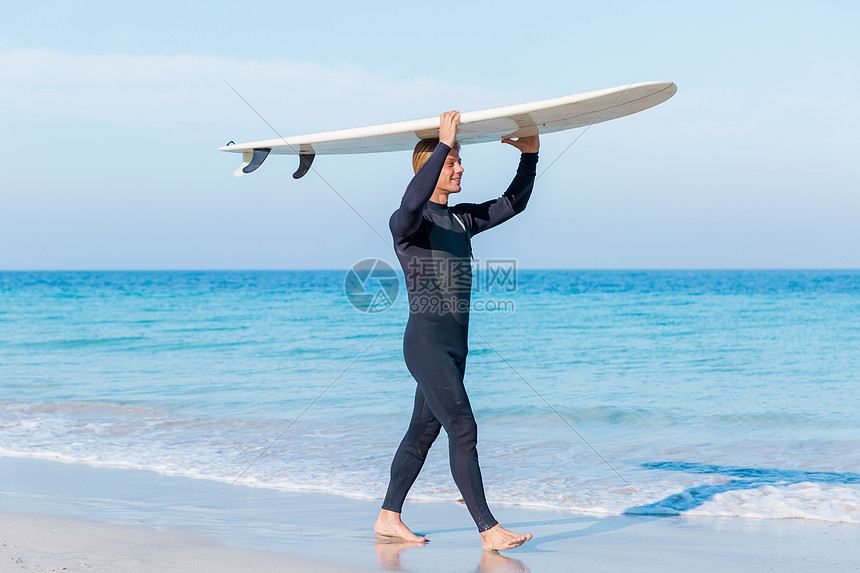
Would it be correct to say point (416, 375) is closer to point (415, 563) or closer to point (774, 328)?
point (415, 563)

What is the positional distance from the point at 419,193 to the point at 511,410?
5.68m

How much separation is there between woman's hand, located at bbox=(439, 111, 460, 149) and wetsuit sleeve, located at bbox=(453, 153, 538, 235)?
0.47 meters

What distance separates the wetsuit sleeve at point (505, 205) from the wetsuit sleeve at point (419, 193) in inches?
19.5

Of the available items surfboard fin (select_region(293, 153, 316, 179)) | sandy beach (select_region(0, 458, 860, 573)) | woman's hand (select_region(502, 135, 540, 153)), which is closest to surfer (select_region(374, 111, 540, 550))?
sandy beach (select_region(0, 458, 860, 573))

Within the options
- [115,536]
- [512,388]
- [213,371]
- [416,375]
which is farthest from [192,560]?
[213,371]

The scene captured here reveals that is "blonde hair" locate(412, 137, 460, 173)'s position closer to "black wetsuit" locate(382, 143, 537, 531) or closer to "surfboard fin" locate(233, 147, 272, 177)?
"black wetsuit" locate(382, 143, 537, 531)

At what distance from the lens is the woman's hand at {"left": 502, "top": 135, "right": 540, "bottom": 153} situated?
3775mm

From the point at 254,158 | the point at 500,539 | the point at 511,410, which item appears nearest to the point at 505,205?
the point at 254,158

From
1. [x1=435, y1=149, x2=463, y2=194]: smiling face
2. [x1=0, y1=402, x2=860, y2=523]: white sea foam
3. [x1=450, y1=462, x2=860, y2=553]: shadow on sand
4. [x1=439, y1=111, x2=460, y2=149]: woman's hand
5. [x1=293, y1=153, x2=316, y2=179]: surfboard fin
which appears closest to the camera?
[x1=439, y1=111, x2=460, y2=149]: woman's hand

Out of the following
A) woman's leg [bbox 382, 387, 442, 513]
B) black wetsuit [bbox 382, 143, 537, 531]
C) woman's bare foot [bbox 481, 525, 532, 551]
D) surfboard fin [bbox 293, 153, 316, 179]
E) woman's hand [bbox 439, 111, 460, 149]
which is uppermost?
woman's hand [bbox 439, 111, 460, 149]

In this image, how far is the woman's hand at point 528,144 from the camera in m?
3.78

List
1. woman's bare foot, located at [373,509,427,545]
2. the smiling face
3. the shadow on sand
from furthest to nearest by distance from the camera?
1. the shadow on sand
2. woman's bare foot, located at [373,509,427,545]
3. the smiling face

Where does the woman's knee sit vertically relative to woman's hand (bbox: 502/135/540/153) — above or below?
below

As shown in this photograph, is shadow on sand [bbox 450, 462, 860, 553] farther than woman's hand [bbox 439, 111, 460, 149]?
Yes
